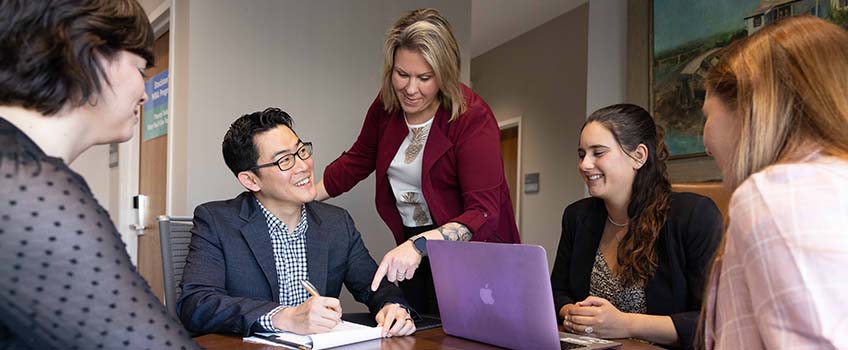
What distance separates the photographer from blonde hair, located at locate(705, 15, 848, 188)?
805 mm

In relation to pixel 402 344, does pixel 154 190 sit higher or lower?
higher

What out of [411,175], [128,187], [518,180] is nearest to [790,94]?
[411,175]

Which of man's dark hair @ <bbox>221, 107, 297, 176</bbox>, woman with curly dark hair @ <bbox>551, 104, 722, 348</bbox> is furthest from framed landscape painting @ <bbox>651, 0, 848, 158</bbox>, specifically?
man's dark hair @ <bbox>221, 107, 297, 176</bbox>

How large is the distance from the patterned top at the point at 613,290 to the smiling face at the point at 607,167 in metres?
0.17

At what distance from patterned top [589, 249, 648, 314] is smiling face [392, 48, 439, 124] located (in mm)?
652

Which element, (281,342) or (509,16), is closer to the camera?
(281,342)

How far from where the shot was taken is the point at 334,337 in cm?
128

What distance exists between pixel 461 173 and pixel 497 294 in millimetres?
631

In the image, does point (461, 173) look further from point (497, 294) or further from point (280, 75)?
point (280, 75)

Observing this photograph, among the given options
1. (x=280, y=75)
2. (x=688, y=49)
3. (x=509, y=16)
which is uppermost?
(x=509, y=16)

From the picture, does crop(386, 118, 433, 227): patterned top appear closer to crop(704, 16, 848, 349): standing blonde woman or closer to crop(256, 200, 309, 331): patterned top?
crop(256, 200, 309, 331): patterned top

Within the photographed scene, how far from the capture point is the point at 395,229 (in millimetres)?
2031

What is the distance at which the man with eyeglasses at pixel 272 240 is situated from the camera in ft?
5.48

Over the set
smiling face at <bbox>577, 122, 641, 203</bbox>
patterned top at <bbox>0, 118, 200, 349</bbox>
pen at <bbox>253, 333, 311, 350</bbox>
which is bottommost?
pen at <bbox>253, 333, 311, 350</bbox>
